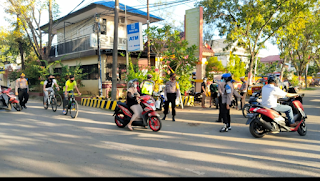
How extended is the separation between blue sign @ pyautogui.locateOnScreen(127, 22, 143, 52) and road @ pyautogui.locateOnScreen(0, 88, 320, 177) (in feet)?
18.1

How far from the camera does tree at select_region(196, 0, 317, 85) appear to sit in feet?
53.2

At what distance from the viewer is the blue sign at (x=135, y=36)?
12.3 metres

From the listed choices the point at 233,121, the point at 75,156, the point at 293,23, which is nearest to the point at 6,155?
the point at 75,156

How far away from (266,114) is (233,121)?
2954 millimetres

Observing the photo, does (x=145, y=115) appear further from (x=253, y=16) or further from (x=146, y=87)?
(x=253, y=16)

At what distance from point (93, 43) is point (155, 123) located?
9.30m

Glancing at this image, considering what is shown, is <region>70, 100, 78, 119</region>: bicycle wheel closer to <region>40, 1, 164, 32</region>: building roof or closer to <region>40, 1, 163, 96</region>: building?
<region>40, 1, 163, 96</region>: building

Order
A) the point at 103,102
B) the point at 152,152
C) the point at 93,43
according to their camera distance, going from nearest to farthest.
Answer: the point at 152,152
the point at 103,102
the point at 93,43

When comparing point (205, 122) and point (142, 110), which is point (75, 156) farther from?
point (205, 122)

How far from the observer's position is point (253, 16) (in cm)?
1661

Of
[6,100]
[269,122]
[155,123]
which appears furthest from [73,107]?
[269,122]

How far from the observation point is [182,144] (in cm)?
604

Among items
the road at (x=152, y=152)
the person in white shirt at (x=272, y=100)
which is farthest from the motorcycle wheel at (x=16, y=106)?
the person in white shirt at (x=272, y=100)

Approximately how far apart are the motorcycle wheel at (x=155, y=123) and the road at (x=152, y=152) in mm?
157
